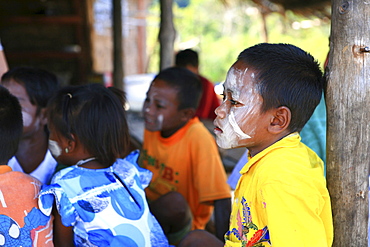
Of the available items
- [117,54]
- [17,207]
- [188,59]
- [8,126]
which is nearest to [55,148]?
[8,126]

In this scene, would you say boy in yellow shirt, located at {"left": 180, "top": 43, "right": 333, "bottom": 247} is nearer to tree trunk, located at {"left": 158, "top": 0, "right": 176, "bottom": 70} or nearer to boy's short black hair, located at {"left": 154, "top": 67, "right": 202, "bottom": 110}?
boy's short black hair, located at {"left": 154, "top": 67, "right": 202, "bottom": 110}

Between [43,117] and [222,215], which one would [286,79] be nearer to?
[222,215]

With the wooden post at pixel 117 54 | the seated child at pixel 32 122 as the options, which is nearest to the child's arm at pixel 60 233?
the seated child at pixel 32 122

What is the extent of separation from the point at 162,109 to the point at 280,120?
1217 mm

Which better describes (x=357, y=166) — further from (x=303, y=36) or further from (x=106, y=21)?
(x=303, y=36)

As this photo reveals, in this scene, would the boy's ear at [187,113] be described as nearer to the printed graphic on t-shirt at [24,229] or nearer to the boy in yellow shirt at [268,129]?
the boy in yellow shirt at [268,129]

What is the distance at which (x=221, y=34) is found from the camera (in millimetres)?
16141

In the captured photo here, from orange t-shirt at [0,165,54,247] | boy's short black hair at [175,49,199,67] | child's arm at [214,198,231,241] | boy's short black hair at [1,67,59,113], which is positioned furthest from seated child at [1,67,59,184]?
boy's short black hair at [175,49,199,67]

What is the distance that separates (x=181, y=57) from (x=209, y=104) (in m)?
0.63

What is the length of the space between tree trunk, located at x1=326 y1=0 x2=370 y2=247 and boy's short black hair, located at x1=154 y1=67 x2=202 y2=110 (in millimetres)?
1189

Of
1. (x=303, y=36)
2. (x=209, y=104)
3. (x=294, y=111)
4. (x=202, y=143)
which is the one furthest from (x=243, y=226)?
(x=303, y=36)

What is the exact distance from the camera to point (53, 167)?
7.70ft

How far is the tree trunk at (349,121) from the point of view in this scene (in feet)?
4.78

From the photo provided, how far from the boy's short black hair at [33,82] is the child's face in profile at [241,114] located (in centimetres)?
135
